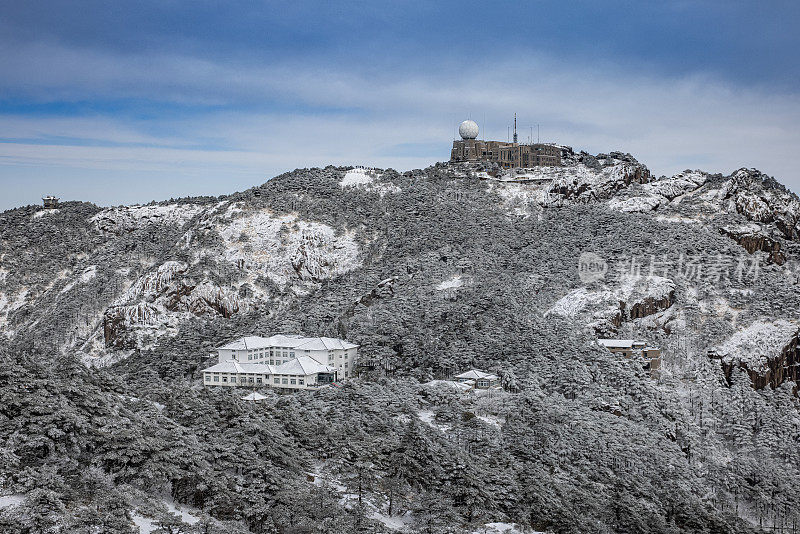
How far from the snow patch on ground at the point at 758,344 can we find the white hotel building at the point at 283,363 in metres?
36.7

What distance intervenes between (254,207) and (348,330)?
121ft

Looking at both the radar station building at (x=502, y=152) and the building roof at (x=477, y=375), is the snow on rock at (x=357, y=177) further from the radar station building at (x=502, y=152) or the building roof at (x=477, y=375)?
the building roof at (x=477, y=375)

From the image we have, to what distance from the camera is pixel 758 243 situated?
98375 millimetres

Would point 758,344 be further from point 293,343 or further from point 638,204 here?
point 293,343

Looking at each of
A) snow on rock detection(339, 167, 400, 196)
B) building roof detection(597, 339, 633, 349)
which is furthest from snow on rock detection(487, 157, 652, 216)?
building roof detection(597, 339, 633, 349)

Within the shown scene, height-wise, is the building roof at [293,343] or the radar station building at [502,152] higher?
the radar station building at [502,152]

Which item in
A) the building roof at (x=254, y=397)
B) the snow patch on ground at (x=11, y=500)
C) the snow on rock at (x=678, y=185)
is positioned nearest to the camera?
the snow patch on ground at (x=11, y=500)

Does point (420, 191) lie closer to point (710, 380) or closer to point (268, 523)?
point (710, 380)

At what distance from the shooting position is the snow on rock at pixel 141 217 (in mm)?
127625

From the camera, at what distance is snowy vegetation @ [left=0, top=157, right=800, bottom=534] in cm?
4038

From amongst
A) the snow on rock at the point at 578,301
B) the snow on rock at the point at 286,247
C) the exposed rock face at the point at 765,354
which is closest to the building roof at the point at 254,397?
the snow on rock at the point at 578,301

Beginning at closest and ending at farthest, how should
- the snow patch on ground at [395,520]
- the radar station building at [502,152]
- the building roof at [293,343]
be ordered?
A: the snow patch on ground at [395,520]
the building roof at [293,343]
the radar station building at [502,152]

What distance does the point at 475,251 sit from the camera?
10388 centimetres

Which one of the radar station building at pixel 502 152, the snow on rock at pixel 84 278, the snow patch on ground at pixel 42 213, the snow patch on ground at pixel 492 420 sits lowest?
the snow patch on ground at pixel 492 420
